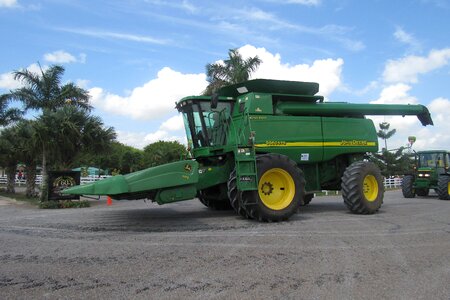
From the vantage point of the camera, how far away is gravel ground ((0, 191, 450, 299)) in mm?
4750

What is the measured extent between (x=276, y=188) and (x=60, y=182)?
10.8 m

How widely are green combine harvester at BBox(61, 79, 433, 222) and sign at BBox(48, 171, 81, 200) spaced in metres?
7.45

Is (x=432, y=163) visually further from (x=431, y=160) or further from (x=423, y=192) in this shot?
(x=423, y=192)

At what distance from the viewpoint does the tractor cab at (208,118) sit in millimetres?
11031

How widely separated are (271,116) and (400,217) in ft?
Result: 14.0

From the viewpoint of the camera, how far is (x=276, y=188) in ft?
33.3

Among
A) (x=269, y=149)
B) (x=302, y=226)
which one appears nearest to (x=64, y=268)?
(x=302, y=226)

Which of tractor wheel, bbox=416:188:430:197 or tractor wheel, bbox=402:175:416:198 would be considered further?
tractor wheel, bbox=416:188:430:197

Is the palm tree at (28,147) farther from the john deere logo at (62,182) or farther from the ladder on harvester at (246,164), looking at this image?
the ladder on harvester at (246,164)

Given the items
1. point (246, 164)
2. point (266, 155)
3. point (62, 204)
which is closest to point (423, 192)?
point (266, 155)

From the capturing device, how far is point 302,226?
9.02m

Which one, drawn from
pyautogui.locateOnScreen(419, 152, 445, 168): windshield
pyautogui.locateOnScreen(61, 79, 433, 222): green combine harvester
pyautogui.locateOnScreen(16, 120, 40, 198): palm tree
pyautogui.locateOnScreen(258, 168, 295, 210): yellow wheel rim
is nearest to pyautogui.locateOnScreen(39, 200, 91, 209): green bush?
pyautogui.locateOnScreen(16, 120, 40, 198): palm tree

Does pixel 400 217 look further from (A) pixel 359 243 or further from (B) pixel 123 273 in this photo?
(B) pixel 123 273

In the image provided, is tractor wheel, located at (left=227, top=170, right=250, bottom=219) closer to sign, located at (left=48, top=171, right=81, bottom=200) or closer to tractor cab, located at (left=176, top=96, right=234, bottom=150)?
tractor cab, located at (left=176, top=96, right=234, bottom=150)
